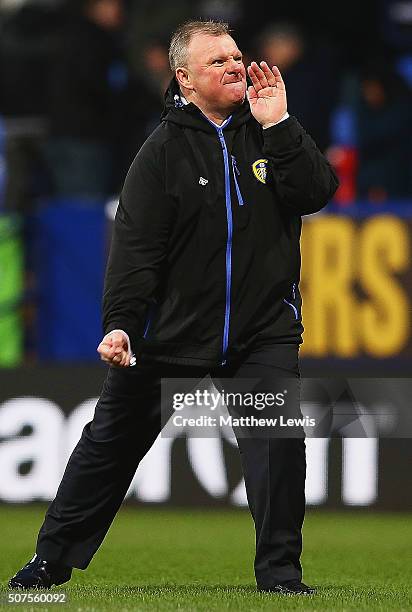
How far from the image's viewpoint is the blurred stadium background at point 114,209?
8.81 metres

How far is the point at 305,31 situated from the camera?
11.8 m

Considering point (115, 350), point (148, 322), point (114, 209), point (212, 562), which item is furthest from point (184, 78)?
point (114, 209)

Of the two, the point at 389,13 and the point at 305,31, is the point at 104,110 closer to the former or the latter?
the point at 305,31

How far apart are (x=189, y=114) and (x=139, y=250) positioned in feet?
1.80

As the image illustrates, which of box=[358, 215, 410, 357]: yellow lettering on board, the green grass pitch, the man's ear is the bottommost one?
the green grass pitch

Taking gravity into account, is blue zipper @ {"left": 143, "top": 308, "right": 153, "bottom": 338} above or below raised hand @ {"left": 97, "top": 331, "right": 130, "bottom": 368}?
above

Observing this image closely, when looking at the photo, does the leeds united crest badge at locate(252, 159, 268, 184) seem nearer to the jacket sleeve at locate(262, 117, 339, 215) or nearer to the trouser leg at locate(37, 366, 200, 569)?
the jacket sleeve at locate(262, 117, 339, 215)

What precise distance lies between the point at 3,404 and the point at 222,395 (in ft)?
12.1

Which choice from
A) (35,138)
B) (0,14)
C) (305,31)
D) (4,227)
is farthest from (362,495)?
(0,14)

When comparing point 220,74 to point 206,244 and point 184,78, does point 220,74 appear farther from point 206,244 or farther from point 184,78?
point 206,244

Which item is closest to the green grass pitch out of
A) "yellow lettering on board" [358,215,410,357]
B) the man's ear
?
"yellow lettering on board" [358,215,410,357]

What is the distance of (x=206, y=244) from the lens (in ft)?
17.7

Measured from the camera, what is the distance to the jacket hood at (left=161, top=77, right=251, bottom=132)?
5.49 metres

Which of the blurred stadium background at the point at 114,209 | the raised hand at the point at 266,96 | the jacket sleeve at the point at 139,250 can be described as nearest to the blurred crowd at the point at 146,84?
the blurred stadium background at the point at 114,209
